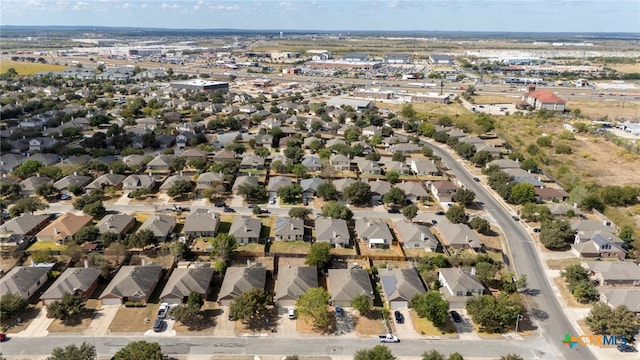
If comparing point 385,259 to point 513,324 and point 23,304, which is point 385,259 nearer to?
point 513,324

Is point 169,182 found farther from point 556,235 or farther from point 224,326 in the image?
point 556,235

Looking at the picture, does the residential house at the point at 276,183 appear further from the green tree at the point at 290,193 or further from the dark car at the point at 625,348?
the dark car at the point at 625,348

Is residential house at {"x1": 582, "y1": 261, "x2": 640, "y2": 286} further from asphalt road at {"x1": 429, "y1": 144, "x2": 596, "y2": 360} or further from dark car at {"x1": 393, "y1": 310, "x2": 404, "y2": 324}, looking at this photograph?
dark car at {"x1": 393, "y1": 310, "x2": 404, "y2": 324}

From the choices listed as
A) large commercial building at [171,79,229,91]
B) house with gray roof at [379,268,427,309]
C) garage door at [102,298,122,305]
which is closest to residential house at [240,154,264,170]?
house with gray roof at [379,268,427,309]

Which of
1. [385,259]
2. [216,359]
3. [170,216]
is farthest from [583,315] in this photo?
[170,216]

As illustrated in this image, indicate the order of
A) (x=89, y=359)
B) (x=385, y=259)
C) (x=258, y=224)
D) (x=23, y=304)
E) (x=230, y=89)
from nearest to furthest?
(x=89, y=359)
(x=23, y=304)
(x=385, y=259)
(x=258, y=224)
(x=230, y=89)

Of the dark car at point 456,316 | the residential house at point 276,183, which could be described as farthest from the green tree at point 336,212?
the dark car at point 456,316
